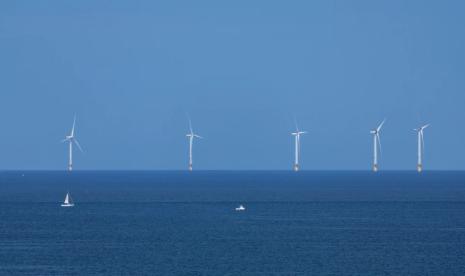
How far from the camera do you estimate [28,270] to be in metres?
79.1

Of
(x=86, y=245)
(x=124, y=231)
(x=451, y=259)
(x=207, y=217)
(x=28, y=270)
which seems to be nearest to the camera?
(x=28, y=270)

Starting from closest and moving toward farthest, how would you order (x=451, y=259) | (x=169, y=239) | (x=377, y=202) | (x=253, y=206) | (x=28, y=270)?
(x=28, y=270), (x=451, y=259), (x=169, y=239), (x=253, y=206), (x=377, y=202)

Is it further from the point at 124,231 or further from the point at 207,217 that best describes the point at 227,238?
the point at 207,217

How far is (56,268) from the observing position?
80.6 meters

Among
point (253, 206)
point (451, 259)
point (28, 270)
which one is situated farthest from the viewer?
point (253, 206)

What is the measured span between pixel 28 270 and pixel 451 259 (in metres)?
33.1

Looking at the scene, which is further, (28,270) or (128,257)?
(128,257)

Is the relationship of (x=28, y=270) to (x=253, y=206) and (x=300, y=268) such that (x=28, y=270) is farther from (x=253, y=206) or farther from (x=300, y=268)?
(x=253, y=206)

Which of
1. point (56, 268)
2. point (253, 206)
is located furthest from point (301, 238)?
point (253, 206)

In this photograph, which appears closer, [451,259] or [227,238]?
[451,259]

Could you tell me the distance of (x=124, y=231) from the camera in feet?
376

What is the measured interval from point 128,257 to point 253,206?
3151 inches

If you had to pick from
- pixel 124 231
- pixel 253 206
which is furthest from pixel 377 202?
pixel 124 231

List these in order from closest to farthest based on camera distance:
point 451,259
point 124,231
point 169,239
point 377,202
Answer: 1. point 451,259
2. point 169,239
3. point 124,231
4. point 377,202
